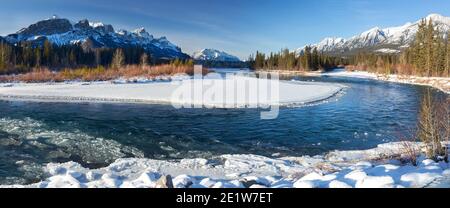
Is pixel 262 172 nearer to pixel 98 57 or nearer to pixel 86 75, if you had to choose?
pixel 86 75

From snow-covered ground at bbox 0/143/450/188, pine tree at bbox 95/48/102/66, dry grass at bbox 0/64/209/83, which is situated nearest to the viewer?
snow-covered ground at bbox 0/143/450/188

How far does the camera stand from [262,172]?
29.4 feet

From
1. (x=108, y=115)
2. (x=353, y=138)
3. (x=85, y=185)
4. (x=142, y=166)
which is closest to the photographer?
(x=85, y=185)

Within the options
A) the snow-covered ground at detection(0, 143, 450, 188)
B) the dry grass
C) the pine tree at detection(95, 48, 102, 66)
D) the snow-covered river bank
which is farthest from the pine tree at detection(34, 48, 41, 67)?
the snow-covered ground at detection(0, 143, 450, 188)

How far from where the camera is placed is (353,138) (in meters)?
13.7

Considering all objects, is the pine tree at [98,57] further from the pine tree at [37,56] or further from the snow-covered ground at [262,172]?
the snow-covered ground at [262,172]

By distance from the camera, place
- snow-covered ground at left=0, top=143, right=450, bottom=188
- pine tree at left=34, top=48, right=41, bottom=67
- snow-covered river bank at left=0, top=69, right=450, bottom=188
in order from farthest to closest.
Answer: pine tree at left=34, top=48, right=41, bottom=67
snow-covered river bank at left=0, top=69, right=450, bottom=188
snow-covered ground at left=0, top=143, right=450, bottom=188

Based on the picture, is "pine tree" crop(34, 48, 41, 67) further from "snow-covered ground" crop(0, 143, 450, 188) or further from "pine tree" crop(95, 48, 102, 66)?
"snow-covered ground" crop(0, 143, 450, 188)

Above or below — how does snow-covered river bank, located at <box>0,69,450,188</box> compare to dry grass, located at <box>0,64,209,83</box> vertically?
below

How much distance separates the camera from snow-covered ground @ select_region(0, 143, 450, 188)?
250 inches
